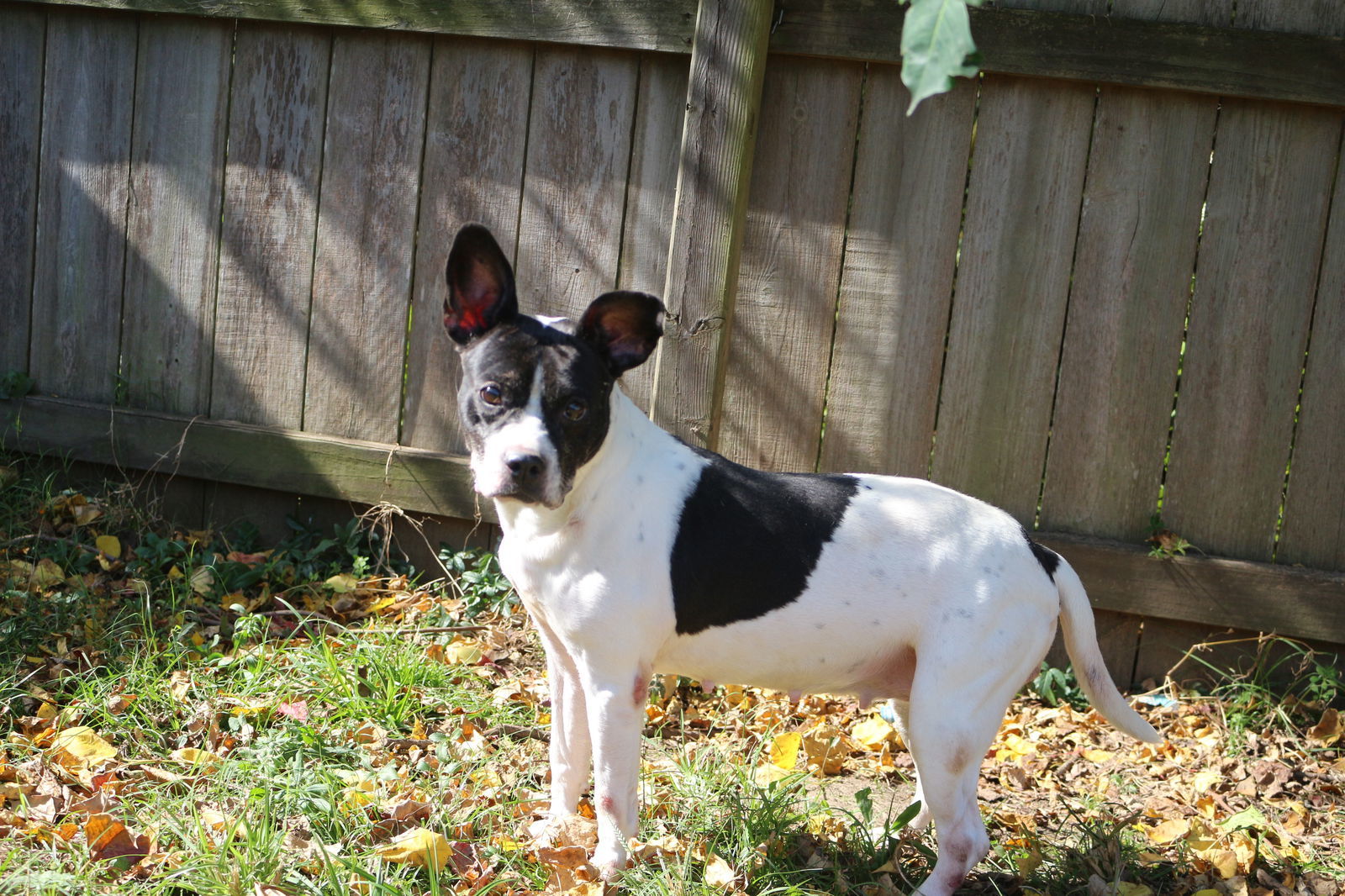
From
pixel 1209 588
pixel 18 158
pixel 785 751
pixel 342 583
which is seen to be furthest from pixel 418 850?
pixel 18 158

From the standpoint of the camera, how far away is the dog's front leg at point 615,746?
266 centimetres

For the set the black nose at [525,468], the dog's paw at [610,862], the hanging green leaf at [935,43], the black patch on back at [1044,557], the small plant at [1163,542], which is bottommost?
the dog's paw at [610,862]

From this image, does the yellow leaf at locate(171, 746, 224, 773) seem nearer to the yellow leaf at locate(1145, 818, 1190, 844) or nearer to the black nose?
the black nose

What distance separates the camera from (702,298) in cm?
386

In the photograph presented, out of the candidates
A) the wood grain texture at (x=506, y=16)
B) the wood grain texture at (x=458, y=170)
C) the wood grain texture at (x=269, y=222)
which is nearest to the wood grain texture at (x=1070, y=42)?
the wood grain texture at (x=506, y=16)

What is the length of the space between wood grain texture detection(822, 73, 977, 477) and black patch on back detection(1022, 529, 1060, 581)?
1.32 metres

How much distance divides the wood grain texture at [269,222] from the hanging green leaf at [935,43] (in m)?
3.92

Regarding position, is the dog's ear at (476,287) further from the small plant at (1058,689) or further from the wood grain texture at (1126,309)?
the small plant at (1058,689)

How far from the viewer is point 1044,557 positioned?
2.81m

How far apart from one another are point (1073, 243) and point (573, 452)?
2.33 meters

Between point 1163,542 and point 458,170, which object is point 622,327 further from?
point 1163,542

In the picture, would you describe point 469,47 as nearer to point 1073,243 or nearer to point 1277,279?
point 1073,243

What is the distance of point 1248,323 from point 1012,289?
846 millimetres

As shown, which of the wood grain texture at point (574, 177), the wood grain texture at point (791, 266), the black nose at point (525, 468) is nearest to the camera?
the black nose at point (525, 468)
